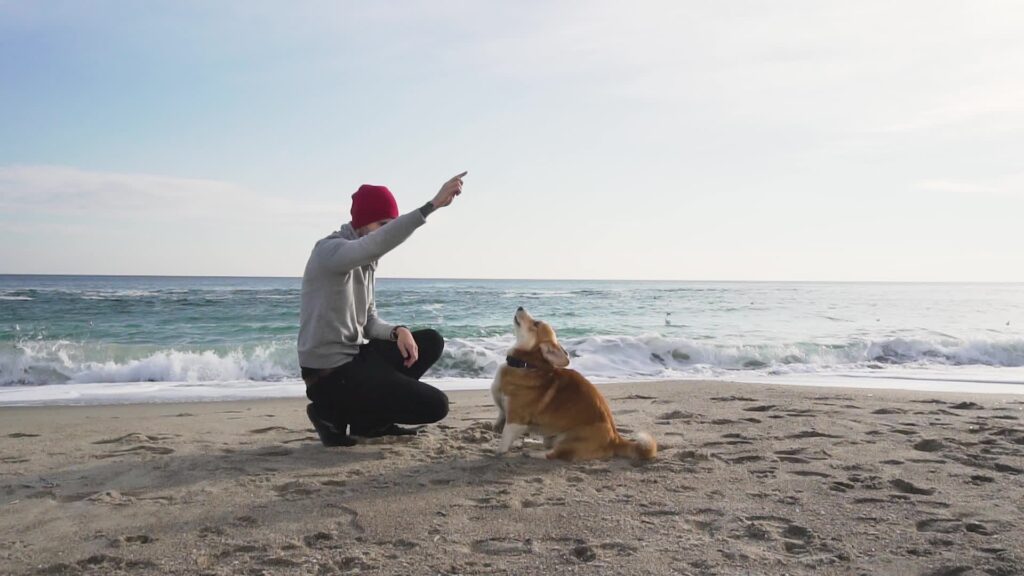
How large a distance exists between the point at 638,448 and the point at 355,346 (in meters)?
1.69

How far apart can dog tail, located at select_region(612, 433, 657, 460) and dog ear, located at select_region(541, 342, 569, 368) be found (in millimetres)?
516

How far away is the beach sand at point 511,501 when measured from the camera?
2.38 meters

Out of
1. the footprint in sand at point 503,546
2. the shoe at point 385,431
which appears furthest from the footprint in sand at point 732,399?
the footprint in sand at point 503,546

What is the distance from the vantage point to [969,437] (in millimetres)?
4395

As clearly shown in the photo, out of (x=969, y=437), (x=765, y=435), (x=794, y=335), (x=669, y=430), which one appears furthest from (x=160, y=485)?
(x=794, y=335)

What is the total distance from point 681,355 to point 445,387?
15.0ft

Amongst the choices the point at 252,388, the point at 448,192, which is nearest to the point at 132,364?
the point at 252,388

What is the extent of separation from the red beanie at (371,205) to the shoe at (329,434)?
1160 millimetres

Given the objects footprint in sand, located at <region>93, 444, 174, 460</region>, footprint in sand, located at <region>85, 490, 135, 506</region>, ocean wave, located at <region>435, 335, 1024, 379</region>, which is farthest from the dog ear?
ocean wave, located at <region>435, 335, 1024, 379</region>

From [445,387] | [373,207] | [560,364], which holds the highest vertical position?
[373,207]

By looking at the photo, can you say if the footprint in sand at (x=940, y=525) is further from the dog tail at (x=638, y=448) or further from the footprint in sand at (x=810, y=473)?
the dog tail at (x=638, y=448)

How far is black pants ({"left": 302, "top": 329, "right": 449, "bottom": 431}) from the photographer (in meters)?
3.94

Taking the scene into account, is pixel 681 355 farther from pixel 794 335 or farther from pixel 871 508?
pixel 871 508

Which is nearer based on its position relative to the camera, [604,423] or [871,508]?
[871,508]
